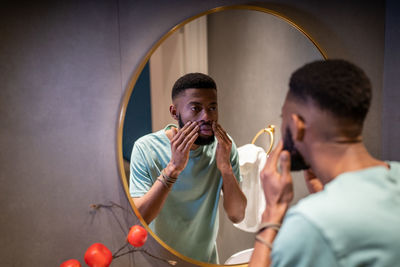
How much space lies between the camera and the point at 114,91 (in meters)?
0.89

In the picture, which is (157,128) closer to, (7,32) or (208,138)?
(208,138)

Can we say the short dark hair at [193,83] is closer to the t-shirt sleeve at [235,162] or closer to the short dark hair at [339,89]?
the t-shirt sleeve at [235,162]

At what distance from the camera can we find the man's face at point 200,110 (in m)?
0.86

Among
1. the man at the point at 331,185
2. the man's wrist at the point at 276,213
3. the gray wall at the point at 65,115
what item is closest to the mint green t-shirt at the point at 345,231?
the man at the point at 331,185

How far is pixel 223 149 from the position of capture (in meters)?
0.91

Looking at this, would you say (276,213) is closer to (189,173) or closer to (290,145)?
(290,145)

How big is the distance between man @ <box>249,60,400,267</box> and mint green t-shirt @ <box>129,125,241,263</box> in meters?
0.28

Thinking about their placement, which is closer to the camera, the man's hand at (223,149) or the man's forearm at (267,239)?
the man's forearm at (267,239)

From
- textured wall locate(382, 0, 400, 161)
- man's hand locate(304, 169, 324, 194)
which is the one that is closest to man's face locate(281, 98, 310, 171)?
man's hand locate(304, 169, 324, 194)

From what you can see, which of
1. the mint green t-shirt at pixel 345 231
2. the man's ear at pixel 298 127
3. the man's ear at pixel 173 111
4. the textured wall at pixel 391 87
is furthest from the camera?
the textured wall at pixel 391 87

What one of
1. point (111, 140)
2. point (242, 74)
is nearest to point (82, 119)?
point (111, 140)

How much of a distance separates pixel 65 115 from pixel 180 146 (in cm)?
33

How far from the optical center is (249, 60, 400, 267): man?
0.48 metres

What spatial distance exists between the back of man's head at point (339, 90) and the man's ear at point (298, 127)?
0.12 feet
